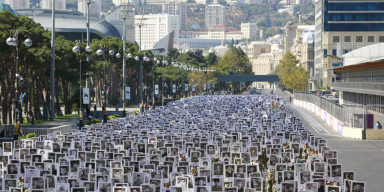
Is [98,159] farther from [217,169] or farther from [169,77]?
[169,77]

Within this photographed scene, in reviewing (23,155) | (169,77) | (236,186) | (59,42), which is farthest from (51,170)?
(169,77)

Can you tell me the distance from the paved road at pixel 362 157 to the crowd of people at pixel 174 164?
203 cm

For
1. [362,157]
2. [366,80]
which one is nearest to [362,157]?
[362,157]

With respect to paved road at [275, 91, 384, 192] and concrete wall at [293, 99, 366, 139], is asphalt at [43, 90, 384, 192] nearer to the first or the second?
paved road at [275, 91, 384, 192]

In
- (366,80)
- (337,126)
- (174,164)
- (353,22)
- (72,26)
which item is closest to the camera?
(174,164)

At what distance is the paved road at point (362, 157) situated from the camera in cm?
3597

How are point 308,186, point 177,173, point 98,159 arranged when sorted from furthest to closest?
point 98,159, point 177,173, point 308,186

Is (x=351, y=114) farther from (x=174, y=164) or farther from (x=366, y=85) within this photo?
(x=174, y=164)

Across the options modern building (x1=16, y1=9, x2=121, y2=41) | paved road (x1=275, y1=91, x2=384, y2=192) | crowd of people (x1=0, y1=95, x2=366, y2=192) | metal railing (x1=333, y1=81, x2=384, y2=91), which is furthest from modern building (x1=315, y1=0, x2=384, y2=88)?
crowd of people (x1=0, y1=95, x2=366, y2=192)

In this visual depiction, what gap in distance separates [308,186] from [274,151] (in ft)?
33.3

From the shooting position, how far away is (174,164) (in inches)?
1153

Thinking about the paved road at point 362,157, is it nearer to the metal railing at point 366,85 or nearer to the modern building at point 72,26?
the metal railing at point 366,85

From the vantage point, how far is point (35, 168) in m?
27.5

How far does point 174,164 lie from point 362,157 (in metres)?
20.2
